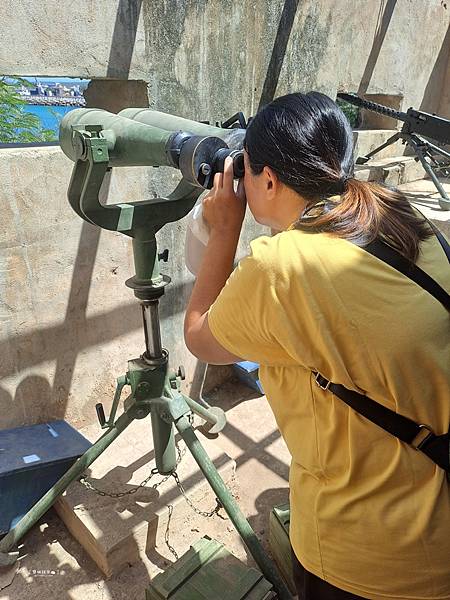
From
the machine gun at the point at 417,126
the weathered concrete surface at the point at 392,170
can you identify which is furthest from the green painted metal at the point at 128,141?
the weathered concrete surface at the point at 392,170

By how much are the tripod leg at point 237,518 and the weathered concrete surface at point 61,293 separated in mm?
913

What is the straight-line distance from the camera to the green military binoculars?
52.8 inches

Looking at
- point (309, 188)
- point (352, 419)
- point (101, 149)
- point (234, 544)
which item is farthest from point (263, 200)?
point (234, 544)

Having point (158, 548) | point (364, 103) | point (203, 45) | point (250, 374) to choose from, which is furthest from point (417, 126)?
point (158, 548)

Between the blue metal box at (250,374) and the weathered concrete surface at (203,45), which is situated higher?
the weathered concrete surface at (203,45)

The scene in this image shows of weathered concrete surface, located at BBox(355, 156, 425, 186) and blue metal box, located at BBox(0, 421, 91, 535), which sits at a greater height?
weathered concrete surface, located at BBox(355, 156, 425, 186)

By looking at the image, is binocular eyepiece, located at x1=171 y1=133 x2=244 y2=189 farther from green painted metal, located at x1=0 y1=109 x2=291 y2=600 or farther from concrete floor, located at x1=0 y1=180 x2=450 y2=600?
concrete floor, located at x1=0 y1=180 x2=450 y2=600

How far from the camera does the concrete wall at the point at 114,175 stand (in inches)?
84.0

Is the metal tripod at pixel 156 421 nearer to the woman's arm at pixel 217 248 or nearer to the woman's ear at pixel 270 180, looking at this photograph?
the woman's arm at pixel 217 248

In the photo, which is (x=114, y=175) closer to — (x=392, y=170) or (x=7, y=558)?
(x=7, y=558)

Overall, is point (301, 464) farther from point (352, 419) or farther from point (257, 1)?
point (257, 1)

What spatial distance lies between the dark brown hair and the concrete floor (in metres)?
1.77

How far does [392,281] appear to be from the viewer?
2.97ft

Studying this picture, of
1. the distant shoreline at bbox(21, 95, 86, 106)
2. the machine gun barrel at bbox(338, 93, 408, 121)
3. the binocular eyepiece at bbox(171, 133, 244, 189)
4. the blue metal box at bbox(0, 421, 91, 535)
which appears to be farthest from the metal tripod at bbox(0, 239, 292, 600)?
the distant shoreline at bbox(21, 95, 86, 106)
